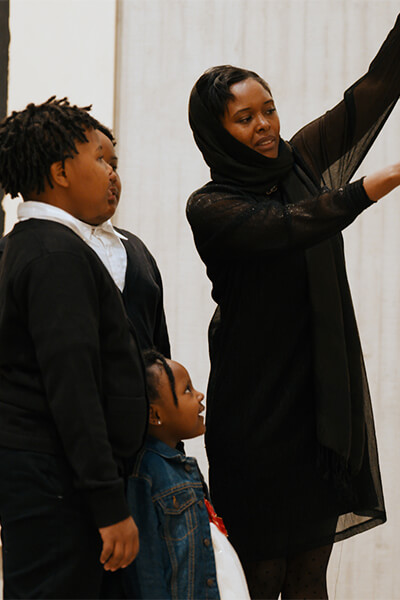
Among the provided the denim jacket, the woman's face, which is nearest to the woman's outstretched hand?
the denim jacket

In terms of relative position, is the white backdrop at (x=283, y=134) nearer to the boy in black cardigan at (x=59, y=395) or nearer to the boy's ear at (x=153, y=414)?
the boy's ear at (x=153, y=414)

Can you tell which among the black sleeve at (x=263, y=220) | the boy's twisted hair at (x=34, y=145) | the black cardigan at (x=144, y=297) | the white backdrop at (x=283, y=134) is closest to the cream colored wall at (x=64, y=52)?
the white backdrop at (x=283, y=134)

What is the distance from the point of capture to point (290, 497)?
1913mm

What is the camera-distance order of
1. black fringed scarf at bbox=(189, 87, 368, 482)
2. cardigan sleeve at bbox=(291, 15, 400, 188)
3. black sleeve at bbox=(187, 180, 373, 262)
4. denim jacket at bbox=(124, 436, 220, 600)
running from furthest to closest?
cardigan sleeve at bbox=(291, 15, 400, 188) → black fringed scarf at bbox=(189, 87, 368, 482) → black sleeve at bbox=(187, 180, 373, 262) → denim jacket at bbox=(124, 436, 220, 600)

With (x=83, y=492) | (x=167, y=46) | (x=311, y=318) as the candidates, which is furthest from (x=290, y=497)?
(x=167, y=46)

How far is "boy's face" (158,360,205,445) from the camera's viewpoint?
177 cm

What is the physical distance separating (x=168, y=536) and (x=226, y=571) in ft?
0.49

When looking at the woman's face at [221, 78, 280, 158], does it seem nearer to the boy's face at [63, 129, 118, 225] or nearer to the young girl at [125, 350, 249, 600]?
the boy's face at [63, 129, 118, 225]

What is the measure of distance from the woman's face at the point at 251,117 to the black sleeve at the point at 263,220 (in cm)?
12

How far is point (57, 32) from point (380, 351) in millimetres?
1626

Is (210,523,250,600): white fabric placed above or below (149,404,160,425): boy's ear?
below

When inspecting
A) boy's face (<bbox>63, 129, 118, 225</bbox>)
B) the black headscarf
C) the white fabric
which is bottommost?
the white fabric

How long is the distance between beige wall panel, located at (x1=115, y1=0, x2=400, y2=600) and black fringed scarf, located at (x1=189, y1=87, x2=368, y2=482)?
1.07m

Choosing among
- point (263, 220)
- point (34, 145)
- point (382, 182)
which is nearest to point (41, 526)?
point (34, 145)
